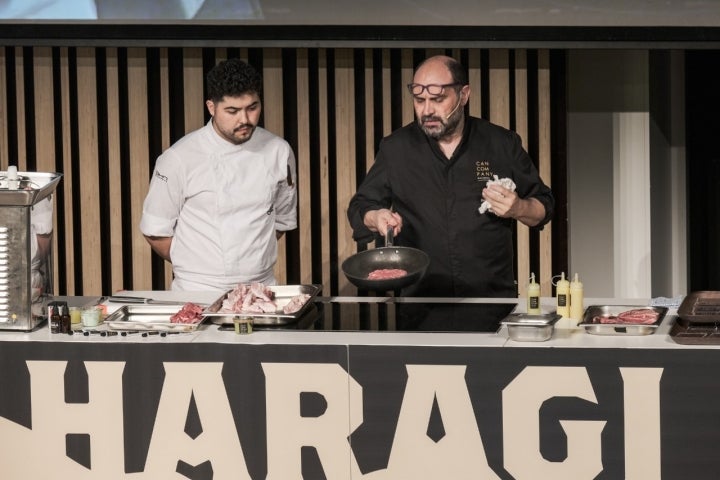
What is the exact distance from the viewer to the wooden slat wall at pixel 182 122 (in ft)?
20.0

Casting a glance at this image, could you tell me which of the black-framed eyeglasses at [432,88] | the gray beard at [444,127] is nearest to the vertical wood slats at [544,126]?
the gray beard at [444,127]

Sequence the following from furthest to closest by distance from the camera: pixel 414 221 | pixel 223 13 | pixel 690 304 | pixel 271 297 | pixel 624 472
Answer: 1. pixel 223 13
2. pixel 414 221
3. pixel 271 297
4. pixel 690 304
5. pixel 624 472

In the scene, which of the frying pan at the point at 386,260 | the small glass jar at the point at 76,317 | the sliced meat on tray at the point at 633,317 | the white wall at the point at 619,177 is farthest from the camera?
the white wall at the point at 619,177

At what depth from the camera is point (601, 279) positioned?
22.0ft

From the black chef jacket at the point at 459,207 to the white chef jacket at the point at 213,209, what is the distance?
0.41 m

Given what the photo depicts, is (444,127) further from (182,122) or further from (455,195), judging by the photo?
(182,122)

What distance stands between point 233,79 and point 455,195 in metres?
0.97

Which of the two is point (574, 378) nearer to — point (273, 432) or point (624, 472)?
point (624, 472)

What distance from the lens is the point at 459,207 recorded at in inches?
182

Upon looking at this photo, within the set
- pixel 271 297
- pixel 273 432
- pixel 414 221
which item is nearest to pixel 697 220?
pixel 414 221

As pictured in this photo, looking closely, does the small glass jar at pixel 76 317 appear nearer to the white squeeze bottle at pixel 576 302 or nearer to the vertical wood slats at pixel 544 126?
the white squeeze bottle at pixel 576 302

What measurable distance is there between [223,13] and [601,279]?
2604 millimetres

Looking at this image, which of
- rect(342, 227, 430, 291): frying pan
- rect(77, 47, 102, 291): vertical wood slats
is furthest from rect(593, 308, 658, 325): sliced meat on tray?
rect(77, 47, 102, 291): vertical wood slats

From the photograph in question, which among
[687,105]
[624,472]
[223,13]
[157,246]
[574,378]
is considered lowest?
[624,472]
